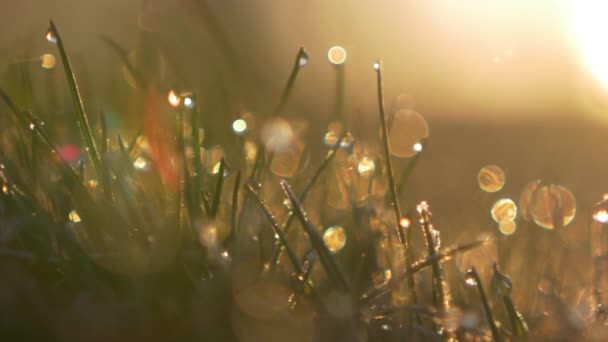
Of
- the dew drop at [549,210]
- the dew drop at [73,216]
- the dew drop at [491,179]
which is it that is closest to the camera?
the dew drop at [73,216]

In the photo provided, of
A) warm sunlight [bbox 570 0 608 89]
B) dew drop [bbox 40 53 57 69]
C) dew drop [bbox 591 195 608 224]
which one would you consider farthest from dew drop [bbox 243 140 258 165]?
Answer: warm sunlight [bbox 570 0 608 89]

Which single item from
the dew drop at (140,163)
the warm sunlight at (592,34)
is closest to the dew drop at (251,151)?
the dew drop at (140,163)

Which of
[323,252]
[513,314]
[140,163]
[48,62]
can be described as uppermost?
[48,62]

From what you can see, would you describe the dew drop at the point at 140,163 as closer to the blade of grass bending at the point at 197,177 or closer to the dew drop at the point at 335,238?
the blade of grass bending at the point at 197,177

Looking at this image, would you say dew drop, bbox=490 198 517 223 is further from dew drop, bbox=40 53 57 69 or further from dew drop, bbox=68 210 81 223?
dew drop, bbox=40 53 57 69

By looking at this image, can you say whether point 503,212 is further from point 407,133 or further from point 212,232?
point 407,133

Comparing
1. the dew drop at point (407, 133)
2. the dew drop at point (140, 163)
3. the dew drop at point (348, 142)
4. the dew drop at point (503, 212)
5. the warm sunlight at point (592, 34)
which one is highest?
the warm sunlight at point (592, 34)

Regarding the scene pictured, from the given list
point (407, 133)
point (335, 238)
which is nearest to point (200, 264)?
point (335, 238)
